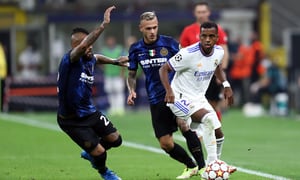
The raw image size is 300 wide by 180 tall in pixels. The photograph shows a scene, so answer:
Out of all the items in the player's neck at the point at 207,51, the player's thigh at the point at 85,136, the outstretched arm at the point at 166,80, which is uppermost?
the player's neck at the point at 207,51

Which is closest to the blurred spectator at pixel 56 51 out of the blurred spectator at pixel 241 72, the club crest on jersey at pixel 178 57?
the blurred spectator at pixel 241 72

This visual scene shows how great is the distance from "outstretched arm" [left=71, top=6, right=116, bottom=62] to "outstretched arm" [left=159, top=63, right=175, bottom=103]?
117 cm

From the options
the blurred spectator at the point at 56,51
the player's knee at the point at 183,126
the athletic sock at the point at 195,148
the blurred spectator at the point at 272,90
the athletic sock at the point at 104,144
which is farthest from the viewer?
the blurred spectator at the point at 56,51

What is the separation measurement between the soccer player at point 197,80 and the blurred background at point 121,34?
59.6ft

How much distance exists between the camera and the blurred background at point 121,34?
31.1m

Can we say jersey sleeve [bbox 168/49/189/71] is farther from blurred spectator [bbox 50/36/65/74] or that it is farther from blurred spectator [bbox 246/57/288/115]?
blurred spectator [bbox 50/36/65/74]

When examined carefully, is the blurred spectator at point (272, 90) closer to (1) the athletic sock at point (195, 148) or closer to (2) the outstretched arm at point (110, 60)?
(2) the outstretched arm at point (110, 60)

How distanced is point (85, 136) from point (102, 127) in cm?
38

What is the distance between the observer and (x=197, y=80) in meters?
12.5

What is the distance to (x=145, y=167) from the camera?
1450cm

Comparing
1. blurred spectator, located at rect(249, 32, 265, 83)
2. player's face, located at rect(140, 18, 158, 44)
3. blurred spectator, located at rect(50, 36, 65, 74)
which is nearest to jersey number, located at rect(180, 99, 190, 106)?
player's face, located at rect(140, 18, 158, 44)

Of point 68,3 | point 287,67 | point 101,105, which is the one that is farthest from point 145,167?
point 68,3

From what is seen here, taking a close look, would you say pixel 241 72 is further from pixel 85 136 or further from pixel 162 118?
pixel 85 136

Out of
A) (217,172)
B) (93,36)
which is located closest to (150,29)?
(93,36)
